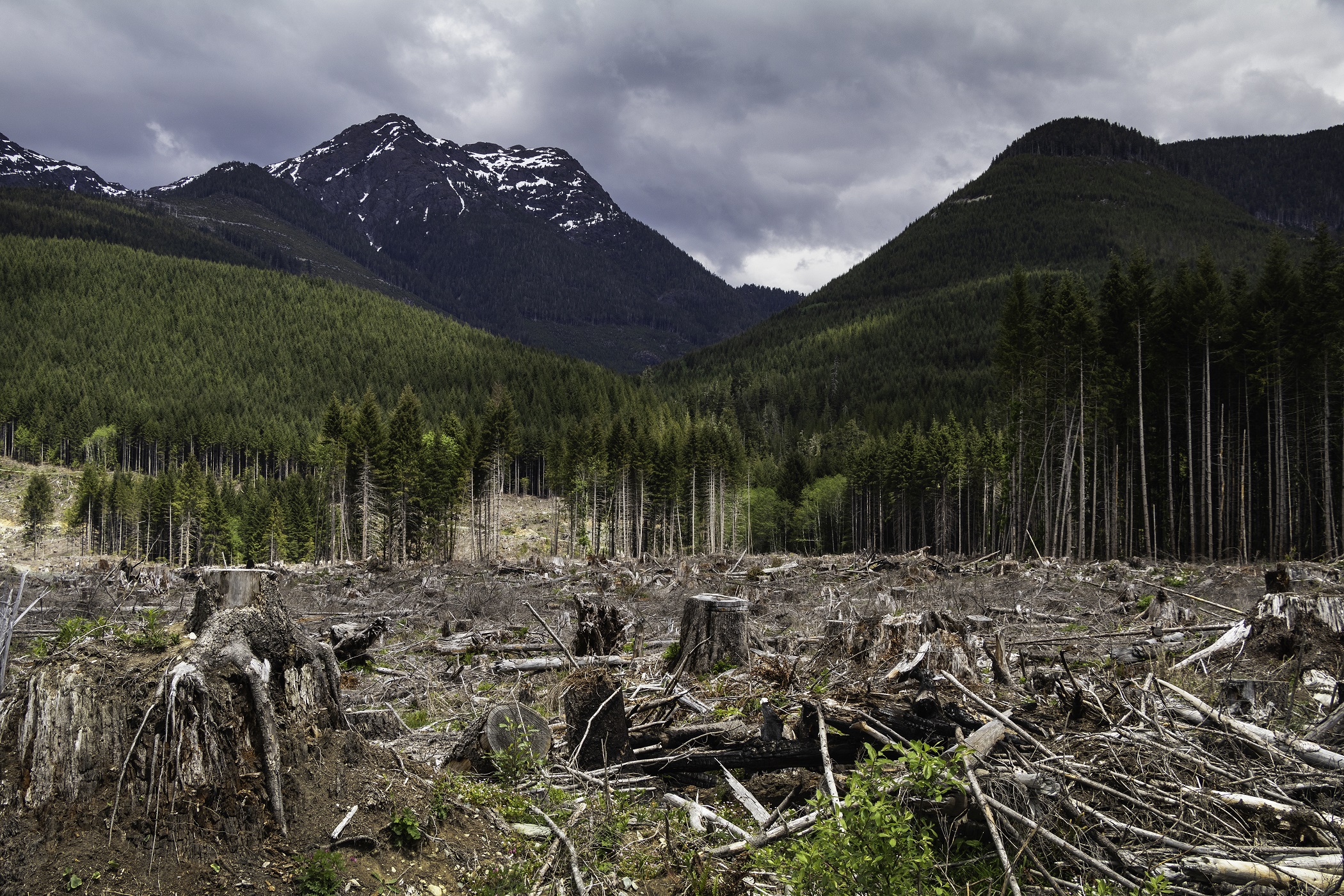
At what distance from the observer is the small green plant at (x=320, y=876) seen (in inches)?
144

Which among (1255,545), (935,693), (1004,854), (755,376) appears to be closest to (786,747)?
(935,693)

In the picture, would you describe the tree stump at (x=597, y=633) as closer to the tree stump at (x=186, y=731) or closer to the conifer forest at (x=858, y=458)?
the tree stump at (x=186, y=731)

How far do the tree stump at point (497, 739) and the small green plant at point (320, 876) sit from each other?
1878 millimetres

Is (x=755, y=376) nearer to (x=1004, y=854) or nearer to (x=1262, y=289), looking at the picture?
(x=1262, y=289)

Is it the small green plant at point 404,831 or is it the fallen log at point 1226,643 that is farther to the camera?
the fallen log at point 1226,643

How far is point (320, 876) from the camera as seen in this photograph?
3.71 m

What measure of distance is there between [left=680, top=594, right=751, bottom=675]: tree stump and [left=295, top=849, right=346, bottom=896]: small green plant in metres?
4.83

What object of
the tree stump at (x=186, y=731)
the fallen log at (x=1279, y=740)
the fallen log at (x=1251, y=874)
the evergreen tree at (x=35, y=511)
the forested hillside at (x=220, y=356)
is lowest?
the evergreen tree at (x=35, y=511)

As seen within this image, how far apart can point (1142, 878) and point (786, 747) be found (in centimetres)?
238

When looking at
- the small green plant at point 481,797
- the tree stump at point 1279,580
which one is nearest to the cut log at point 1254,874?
the small green plant at point 481,797

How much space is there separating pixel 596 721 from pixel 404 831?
6.73ft

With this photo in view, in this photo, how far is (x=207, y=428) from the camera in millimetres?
115125

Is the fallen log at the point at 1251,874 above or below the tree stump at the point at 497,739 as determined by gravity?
above

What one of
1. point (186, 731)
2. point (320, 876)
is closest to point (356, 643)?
point (186, 731)
